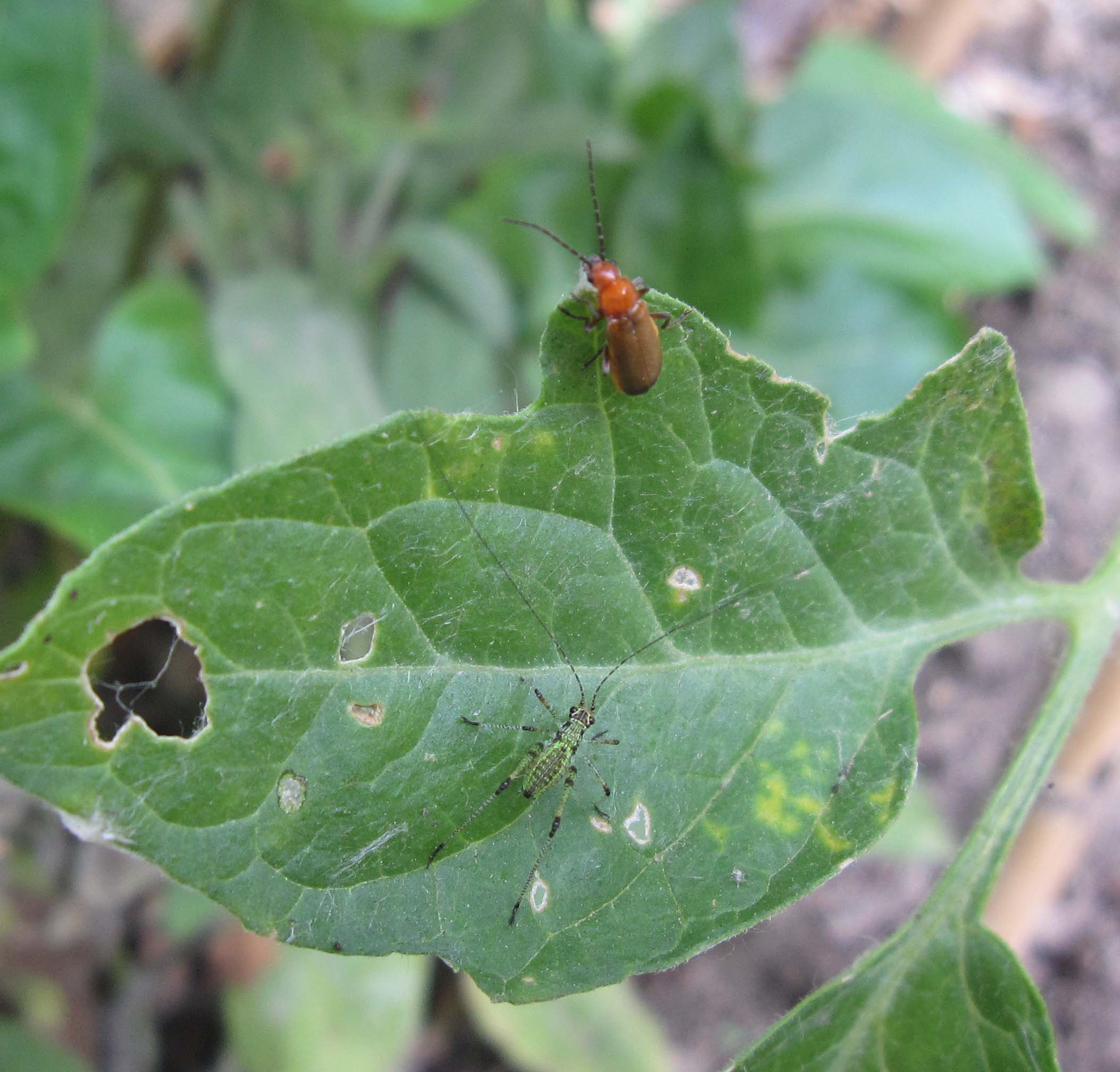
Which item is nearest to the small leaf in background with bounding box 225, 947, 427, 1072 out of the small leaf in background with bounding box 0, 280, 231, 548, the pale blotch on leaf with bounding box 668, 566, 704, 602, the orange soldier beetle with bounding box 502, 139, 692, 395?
the small leaf in background with bounding box 0, 280, 231, 548

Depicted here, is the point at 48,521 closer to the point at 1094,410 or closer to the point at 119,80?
the point at 119,80

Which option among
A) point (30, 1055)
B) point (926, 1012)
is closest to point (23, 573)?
point (30, 1055)

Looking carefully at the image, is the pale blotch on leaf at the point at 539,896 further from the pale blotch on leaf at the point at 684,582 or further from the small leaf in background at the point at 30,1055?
the small leaf in background at the point at 30,1055

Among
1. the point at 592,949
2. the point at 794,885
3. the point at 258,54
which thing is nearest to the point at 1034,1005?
the point at 794,885

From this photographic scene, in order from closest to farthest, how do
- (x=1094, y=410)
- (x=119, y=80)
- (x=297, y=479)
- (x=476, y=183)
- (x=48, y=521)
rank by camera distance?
(x=297, y=479)
(x=48, y=521)
(x=119, y=80)
(x=476, y=183)
(x=1094, y=410)

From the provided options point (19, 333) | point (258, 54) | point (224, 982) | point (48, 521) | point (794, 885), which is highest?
point (258, 54)

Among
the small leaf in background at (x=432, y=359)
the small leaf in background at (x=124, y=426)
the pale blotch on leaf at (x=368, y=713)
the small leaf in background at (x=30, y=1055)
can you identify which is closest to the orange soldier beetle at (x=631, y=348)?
the pale blotch on leaf at (x=368, y=713)

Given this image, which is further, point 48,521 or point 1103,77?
point 1103,77

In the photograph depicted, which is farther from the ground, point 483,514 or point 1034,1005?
point 483,514
